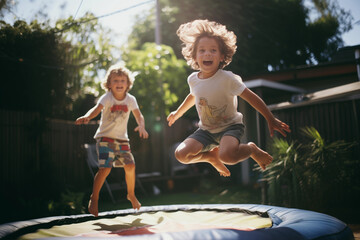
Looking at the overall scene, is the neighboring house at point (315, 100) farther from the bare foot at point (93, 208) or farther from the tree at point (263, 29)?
the bare foot at point (93, 208)

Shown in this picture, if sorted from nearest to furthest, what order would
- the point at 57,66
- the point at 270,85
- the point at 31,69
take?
the point at 31,69
the point at 57,66
the point at 270,85

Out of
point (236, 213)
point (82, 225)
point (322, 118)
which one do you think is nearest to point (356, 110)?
point (322, 118)

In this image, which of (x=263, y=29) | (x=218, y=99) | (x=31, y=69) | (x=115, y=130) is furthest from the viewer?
(x=263, y=29)

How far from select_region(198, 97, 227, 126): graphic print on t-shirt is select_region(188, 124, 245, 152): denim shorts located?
8 cm

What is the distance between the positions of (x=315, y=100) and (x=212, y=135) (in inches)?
90.5

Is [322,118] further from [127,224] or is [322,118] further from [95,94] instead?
[95,94]

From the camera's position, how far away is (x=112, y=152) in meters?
2.74

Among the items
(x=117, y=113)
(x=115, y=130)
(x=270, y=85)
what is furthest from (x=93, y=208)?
(x=270, y=85)

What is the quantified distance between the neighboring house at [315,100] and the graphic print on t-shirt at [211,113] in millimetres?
1895

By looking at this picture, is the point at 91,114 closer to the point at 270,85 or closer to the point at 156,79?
the point at 156,79

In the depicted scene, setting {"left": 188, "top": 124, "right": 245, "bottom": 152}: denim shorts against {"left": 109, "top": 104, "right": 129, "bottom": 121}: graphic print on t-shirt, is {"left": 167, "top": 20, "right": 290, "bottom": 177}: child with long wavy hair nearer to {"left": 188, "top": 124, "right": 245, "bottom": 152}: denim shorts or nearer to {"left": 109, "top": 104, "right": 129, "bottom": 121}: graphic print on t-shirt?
{"left": 188, "top": 124, "right": 245, "bottom": 152}: denim shorts

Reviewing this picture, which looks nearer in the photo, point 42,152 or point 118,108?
point 118,108

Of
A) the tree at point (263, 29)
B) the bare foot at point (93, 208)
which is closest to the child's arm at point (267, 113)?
the bare foot at point (93, 208)

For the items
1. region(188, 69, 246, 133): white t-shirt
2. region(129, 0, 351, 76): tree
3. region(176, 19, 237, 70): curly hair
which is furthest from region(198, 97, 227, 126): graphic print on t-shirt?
region(129, 0, 351, 76): tree
